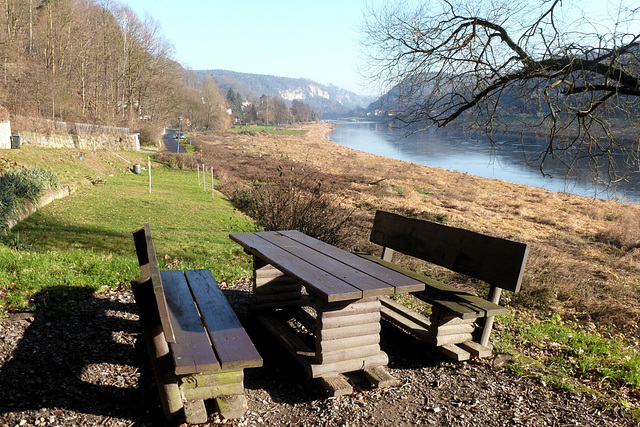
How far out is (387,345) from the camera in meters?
4.19

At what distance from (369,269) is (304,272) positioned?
54cm

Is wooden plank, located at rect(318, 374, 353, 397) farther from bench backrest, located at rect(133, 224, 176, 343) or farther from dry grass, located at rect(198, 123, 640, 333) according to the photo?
dry grass, located at rect(198, 123, 640, 333)

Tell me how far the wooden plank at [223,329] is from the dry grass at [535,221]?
4.62m

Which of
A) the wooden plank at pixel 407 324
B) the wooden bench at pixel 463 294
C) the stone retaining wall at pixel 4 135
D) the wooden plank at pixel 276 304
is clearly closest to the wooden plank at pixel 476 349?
the wooden bench at pixel 463 294

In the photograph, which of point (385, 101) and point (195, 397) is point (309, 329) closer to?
point (195, 397)

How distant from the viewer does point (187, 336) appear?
282 centimetres

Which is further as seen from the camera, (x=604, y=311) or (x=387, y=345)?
(x=604, y=311)

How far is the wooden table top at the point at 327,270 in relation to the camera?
10.0ft

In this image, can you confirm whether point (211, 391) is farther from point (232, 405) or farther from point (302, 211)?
point (302, 211)

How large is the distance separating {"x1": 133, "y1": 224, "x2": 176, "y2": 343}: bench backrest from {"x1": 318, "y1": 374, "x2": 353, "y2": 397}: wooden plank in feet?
3.88

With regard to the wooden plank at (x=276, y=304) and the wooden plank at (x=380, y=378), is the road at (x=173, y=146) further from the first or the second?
the wooden plank at (x=380, y=378)

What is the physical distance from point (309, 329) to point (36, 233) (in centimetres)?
593

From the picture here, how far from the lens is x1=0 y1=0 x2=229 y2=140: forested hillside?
2947cm

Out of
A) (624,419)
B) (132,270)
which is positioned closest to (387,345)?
(624,419)
